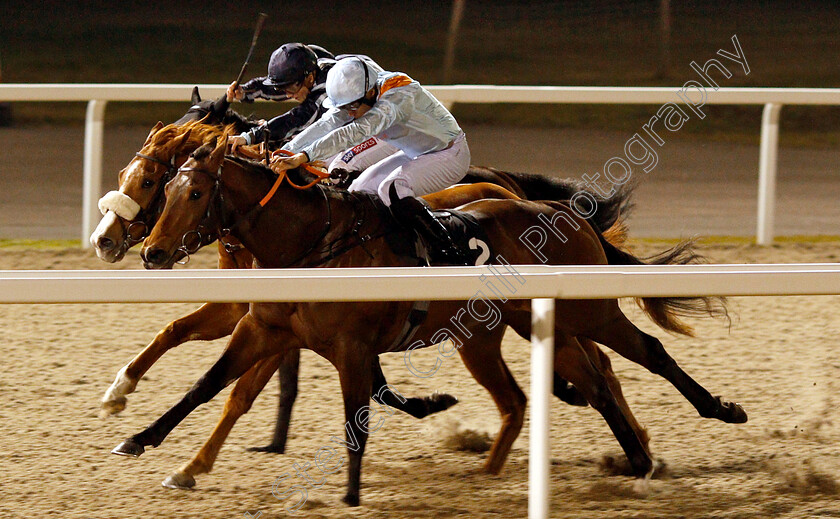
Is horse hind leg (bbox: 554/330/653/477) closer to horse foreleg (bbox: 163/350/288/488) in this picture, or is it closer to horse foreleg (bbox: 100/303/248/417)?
horse foreleg (bbox: 163/350/288/488)

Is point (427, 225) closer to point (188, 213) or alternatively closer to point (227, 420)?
point (188, 213)

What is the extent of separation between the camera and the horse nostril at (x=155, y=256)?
357cm

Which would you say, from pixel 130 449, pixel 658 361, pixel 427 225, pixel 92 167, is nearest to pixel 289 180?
pixel 427 225

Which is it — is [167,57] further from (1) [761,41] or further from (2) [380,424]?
(2) [380,424]

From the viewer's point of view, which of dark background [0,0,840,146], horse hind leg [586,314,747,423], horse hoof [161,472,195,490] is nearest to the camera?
horse hoof [161,472,195,490]

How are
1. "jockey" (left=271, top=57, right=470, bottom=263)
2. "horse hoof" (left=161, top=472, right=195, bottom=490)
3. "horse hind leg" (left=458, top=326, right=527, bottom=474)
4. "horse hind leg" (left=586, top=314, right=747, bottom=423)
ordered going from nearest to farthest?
"horse hoof" (left=161, top=472, right=195, bottom=490), "jockey" (left=271, top=57, right=470, bottom=263), "horse hind leg" (left=586, top=314, right=747, bottom=423), "horse hind leg" (left=458, top=326, right=527, bottom=474)

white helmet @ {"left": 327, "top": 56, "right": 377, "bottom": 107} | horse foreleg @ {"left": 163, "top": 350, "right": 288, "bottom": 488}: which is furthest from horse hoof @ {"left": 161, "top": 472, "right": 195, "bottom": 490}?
white helmet @ {"left": 327, "top": 56, "right": 377, "bottom": 107}

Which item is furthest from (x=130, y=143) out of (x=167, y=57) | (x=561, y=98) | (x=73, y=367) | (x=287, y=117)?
(x=287, y=117)

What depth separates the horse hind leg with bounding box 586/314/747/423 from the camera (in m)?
4.07

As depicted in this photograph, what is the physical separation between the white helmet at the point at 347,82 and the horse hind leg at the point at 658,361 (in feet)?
3.62

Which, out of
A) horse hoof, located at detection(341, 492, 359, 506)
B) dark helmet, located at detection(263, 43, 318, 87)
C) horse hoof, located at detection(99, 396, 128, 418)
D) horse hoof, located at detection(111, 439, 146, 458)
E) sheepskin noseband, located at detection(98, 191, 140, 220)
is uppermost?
dark helmet, located at detection(263, 43, 318, 87)

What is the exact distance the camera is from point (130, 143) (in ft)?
38.4

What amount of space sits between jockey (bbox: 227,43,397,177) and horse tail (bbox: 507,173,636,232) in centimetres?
80

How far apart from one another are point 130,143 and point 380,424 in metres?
7.84
